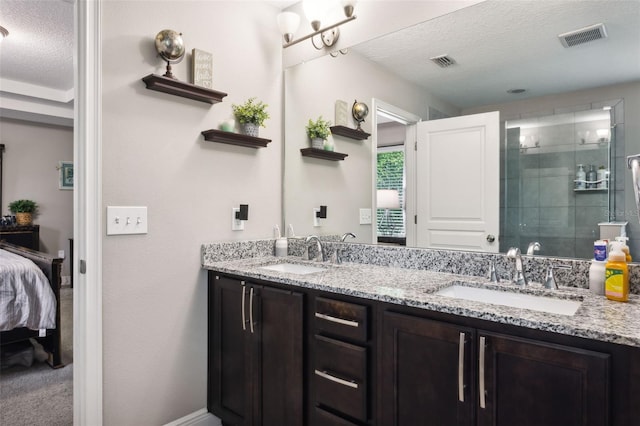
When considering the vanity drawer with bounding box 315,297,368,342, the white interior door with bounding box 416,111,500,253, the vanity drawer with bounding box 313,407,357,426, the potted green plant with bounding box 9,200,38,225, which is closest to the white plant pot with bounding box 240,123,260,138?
the white interior door with bounding box 416,111,500,253

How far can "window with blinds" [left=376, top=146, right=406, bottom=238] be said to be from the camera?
1.99m

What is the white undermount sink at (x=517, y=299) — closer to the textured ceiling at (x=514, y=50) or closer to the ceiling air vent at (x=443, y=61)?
the textured ceiling at (x=514, y=50)

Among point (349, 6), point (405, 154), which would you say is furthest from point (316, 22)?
point (405, 154)

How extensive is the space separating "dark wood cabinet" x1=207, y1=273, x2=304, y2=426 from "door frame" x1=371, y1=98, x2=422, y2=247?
0.70 m

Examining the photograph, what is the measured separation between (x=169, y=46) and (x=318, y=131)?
944 mm

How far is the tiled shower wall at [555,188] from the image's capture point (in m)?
1.38

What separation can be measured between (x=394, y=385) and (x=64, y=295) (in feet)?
17.3

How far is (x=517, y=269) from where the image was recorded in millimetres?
1490

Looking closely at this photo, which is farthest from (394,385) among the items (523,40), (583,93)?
(523,40)

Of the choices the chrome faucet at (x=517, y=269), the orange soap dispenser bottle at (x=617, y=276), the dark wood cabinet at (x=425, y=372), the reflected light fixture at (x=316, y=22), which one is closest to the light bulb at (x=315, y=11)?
the reflected light fixture at (x=316, y=22)

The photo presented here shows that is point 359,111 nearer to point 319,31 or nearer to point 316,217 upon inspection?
point 319,31

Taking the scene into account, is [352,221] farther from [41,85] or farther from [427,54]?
[41,85]

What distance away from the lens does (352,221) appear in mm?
2223

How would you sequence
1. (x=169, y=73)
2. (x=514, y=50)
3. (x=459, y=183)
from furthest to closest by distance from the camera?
(x=169, y=73) → (x=459, y=183) → (x=514, y=50)
